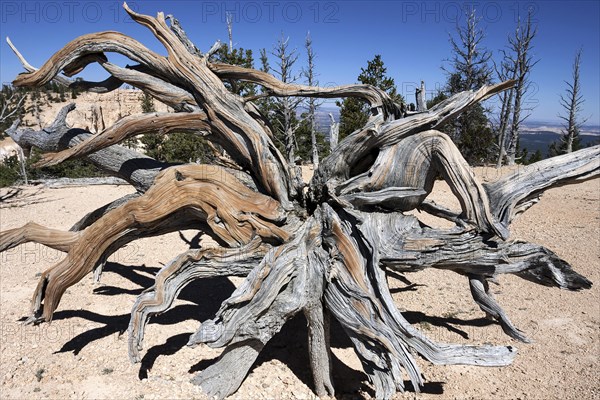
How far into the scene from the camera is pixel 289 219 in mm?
4523

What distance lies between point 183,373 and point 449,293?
14.5ft

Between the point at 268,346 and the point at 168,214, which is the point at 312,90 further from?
the point at 268,346

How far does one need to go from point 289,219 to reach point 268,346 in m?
1.94

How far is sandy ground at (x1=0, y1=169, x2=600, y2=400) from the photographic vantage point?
429cm

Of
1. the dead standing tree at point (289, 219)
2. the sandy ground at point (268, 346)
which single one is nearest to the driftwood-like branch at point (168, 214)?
the dead standing tree at point (289, 219)

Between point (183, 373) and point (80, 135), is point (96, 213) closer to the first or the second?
point (80, 135)

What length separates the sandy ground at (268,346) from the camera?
14.1 ft

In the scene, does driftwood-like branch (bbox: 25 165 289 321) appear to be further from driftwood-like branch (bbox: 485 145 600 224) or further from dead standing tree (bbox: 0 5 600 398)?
driftwood-like branch (bbox: 485 145 600 224)

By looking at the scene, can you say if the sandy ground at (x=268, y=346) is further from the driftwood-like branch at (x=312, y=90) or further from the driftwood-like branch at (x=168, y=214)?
the driftwood-like branch at (x=312, y=90)

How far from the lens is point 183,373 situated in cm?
457

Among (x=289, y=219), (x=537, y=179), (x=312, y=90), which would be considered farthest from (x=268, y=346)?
(x=537, y=179)

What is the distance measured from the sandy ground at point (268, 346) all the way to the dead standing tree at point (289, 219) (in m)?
0.53

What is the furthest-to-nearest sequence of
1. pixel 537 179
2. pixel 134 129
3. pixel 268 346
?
pixel 268 346, pixel 134 129, pixel 537 179

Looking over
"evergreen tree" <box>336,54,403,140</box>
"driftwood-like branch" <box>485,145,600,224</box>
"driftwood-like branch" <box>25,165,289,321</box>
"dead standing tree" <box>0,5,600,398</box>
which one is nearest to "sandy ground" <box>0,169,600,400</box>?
"dead standing tree" <box>0,5,600,398</box>
